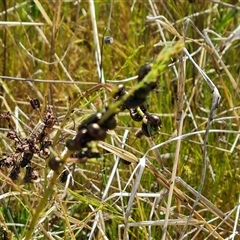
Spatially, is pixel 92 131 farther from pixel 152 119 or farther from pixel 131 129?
pixel 131 129

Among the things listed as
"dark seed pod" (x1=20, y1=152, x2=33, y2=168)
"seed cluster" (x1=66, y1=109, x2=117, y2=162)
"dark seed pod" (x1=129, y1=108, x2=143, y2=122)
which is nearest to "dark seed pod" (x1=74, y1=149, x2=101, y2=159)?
"seed cluster" (x1=66, y1=109, x2=117, y2=162)

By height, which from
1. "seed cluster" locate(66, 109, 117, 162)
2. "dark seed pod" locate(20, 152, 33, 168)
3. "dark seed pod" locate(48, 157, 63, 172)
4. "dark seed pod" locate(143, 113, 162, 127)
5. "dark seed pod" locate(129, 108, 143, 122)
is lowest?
"dark seed pod" locate(20, 152, 33, 168)

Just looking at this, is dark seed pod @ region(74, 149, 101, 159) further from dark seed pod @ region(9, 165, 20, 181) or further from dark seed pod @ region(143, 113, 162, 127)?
dark seed pod @ region(9, 165, 20, 181)

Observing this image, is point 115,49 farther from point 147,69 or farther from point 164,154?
point 147,69

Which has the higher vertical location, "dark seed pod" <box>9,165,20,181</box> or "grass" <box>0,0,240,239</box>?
"dark seed pod" <box>9,165,20,181</box>

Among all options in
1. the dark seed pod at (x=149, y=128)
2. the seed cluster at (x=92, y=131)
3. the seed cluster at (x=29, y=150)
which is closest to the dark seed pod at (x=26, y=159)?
the seed cluster at (x=29, y=150)

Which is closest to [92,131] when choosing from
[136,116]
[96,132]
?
[96,132]

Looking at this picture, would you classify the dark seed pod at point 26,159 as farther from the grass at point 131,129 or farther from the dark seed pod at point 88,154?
the dark seed pod at point 88,154

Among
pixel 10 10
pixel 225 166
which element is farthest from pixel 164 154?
pixel 10 10
